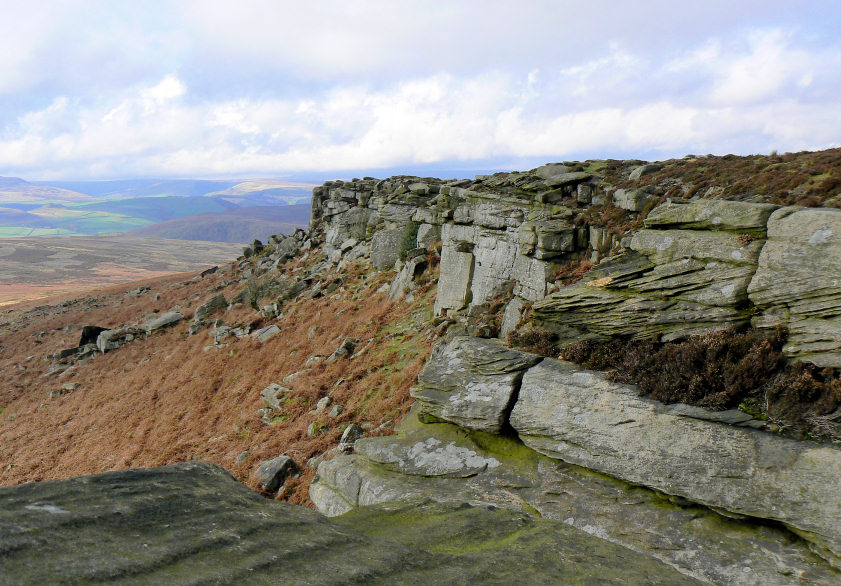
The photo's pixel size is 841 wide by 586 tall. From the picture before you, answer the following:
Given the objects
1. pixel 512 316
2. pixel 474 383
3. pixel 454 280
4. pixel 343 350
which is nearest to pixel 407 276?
pixel 454 280

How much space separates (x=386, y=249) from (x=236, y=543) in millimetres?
31012

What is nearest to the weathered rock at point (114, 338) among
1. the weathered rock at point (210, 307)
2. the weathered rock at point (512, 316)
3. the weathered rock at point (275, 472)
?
the weathered rock at point (210, 307)

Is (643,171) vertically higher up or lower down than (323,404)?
higher up

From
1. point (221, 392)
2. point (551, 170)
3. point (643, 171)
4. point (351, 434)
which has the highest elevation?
point (551, 170)

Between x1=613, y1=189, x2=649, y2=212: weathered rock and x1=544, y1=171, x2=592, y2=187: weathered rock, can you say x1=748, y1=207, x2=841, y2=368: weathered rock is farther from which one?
x1=544, y1=171, x2=592, y2=187: weathered rock

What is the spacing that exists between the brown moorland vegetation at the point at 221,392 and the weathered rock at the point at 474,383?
10.8 feet

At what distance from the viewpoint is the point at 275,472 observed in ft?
53.9

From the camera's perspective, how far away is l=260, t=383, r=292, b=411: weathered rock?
22.1 meters

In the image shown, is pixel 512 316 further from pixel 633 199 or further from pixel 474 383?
pixel 633 199

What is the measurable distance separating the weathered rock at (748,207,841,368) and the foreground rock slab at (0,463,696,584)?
5.93 meters

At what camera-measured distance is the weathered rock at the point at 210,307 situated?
3947cm

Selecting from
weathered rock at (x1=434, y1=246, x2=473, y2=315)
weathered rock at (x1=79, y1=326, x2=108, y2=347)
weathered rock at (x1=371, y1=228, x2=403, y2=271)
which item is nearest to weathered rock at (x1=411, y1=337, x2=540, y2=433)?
weathered rock at (x1=434, y1=246, x2=473, y2=315)

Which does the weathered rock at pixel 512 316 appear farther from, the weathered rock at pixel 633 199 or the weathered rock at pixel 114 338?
the weathered rock at pixel 114 338

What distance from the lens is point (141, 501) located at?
6078mm
